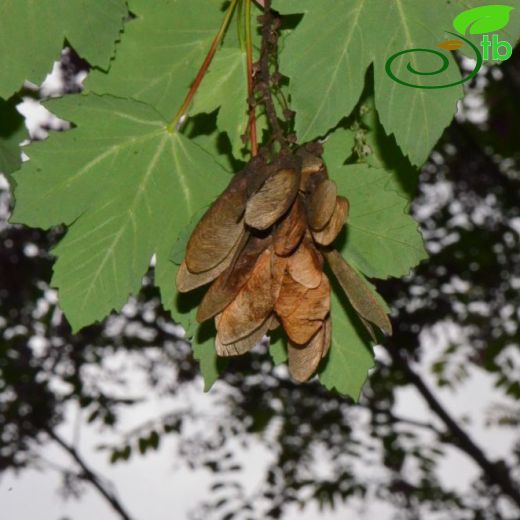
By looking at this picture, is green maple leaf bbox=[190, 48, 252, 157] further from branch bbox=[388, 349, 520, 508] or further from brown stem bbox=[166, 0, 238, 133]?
branch bbox=[388, 349, 520, 508]

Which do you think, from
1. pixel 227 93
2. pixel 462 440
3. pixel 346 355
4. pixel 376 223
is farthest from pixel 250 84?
pixel 462 440

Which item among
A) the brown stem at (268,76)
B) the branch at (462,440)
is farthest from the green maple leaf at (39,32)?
the branch at (462,440)

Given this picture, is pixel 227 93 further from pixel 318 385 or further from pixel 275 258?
pixel 318 385

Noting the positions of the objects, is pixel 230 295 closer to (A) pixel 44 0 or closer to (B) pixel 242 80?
(B) pixel 242 80

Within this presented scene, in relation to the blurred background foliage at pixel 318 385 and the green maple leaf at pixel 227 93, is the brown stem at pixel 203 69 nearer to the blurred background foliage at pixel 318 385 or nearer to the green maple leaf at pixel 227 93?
the green maple leaf at pixel 227 93

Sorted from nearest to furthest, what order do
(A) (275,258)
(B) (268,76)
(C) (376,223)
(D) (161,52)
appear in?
(A) (275,258), (B) (268,76), (C) (376,223), (D) (161,52)

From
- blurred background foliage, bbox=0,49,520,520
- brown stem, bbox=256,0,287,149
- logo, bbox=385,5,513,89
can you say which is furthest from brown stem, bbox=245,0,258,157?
blurred background foliage, bbox=0,49,520,520

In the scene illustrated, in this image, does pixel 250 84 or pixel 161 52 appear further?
pixel 161 52
